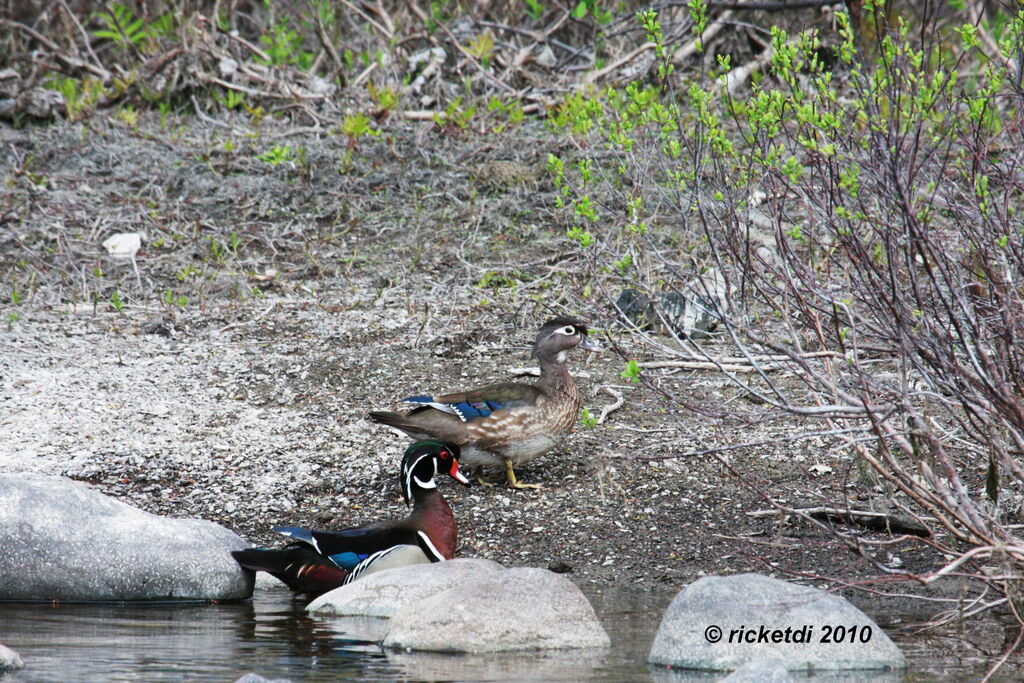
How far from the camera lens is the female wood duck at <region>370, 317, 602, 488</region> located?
7.97 metres

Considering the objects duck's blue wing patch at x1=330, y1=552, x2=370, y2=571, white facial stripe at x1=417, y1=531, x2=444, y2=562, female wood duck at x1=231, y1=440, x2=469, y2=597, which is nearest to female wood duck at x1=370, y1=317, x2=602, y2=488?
female wood duck at x1=231, y1=440, x2=469, y2=597

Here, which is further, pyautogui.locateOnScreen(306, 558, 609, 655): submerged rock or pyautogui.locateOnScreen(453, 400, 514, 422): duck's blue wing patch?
pyautogui.locateOnScreen(453, 400, 514, 422): duck's blue wing patch

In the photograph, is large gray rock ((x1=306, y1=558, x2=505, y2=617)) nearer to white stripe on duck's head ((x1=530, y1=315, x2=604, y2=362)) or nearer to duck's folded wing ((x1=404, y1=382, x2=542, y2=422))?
duck's folded wing ((x1=404, y1=382, x2=542, y2=422))

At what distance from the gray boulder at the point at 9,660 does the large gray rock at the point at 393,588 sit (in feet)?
5.55

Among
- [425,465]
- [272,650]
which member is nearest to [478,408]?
[425,465]

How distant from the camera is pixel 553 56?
14.7 metres

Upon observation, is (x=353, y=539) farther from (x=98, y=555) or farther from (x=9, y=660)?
(x=9, y=660)

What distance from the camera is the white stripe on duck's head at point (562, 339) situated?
27.2 ft

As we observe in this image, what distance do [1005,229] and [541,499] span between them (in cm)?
339

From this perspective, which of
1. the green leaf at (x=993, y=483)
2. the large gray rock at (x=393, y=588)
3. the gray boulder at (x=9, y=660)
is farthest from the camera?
the large gray rock at (x=393, y=588)

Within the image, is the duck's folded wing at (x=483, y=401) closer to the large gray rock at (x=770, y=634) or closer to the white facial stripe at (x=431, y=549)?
the white facial stripe at (x=431, y=549)

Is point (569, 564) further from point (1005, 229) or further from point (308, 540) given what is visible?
point (1005, 229)

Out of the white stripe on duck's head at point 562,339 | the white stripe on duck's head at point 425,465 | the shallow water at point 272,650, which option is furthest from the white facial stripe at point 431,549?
the white stripe on duck's head at point 562,339

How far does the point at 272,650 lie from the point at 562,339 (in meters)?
3.15
